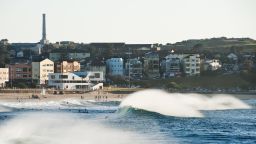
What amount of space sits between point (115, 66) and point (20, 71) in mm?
29375

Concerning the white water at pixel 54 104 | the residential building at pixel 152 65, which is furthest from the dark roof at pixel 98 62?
the white water at pixel 54 104

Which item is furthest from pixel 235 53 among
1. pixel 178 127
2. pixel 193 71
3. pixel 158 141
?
pixel 158 141

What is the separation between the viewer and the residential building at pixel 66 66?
14675 centimetres

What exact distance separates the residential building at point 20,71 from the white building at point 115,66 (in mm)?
27080

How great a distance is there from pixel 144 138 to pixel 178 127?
37.3ft

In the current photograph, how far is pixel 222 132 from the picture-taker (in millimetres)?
46219

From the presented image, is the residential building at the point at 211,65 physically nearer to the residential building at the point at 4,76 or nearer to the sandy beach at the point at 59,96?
the sandy beach at the point at 59,96

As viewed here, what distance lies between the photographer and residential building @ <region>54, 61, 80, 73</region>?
146750 mm

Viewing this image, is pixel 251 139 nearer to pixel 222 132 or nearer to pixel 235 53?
pixel 222 132

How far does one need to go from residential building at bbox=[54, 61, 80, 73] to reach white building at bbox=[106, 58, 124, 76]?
8.31 meters

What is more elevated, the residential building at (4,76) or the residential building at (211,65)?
the residential building at (211,65)

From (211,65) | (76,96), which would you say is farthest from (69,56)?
(76,96)

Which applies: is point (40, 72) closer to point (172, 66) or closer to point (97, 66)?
point (97, 66)

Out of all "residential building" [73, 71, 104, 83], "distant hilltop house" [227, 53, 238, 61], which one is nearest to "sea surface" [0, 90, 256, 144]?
"residential building" [73, 71, 104, 83]
